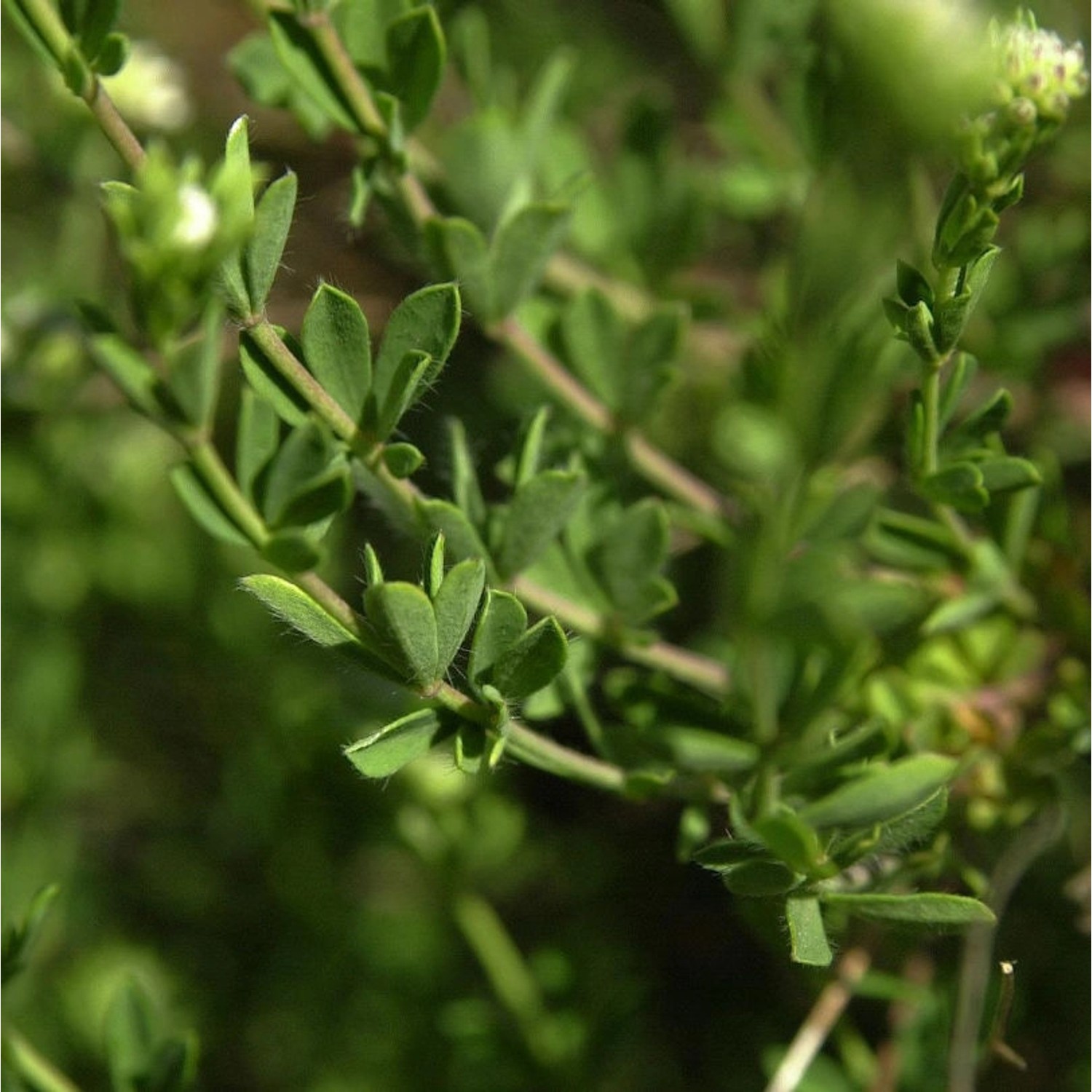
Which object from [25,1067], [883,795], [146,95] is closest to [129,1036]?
[25,1067]

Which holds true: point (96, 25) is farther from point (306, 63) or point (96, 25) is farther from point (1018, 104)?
point (1018, 104)

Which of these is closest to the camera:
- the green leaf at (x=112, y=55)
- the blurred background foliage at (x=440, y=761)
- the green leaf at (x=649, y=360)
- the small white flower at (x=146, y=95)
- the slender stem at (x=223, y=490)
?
the slender stem at (x=223, y=490)

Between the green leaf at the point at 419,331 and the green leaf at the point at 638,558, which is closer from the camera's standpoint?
the green leaf at the point at 419,331

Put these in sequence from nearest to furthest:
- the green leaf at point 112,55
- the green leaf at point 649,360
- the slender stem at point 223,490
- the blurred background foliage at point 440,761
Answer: the slender stem at point 223,490 → the green leaf at point 112,55 → the green leaf at point 649,360 → the blurred background foliage at point 440,761

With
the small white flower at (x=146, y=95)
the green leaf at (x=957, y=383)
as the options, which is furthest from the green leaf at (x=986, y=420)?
the small white flower at (x=146, y=95)

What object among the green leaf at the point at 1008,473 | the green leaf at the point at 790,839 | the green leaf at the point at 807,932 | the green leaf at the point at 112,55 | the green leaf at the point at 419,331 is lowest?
the green leaf at the point at 807,932

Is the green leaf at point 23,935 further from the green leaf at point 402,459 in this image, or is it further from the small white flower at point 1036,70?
the small white flower at point 1036,70
